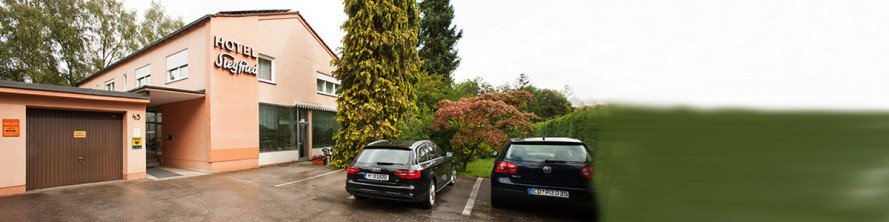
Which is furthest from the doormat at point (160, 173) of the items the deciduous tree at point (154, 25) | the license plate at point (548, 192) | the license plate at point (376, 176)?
the deciduous tree at point (154, 25)

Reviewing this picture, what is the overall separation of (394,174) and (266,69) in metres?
10.4

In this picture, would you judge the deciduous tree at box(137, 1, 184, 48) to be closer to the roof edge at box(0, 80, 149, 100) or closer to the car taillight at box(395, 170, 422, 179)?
the roof edge at box(0, 80, 149, 100)

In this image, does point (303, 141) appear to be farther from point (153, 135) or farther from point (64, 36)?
point (64, 36)

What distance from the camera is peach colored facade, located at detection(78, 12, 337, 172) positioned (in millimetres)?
11305

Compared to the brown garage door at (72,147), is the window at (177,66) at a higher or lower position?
higher

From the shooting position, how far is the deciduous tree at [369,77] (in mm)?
12000

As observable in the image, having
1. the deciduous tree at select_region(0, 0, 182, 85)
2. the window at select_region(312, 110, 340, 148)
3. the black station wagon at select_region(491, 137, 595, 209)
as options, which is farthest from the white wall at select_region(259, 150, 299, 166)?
the deciduous tree at select_region(0, 0, 182, 85)

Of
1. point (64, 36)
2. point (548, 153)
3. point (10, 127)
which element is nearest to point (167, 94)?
point (10, 127)

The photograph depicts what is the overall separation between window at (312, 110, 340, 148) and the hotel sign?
393cm

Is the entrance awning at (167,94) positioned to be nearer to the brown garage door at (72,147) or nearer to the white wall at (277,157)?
the brown garage door at (72,147)

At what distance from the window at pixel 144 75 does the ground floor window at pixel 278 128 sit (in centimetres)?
558

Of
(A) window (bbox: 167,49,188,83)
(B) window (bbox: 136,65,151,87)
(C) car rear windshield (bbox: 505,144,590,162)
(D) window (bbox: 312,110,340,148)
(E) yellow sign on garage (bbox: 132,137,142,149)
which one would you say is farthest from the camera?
(D) window (bbox: 312,110,340,148)

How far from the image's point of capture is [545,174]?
5375 mm

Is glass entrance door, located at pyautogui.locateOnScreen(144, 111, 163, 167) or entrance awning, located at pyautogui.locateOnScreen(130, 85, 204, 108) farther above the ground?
entrance awning, located at pyautogui.locateOnScreen(130, 85, 204, 108)
